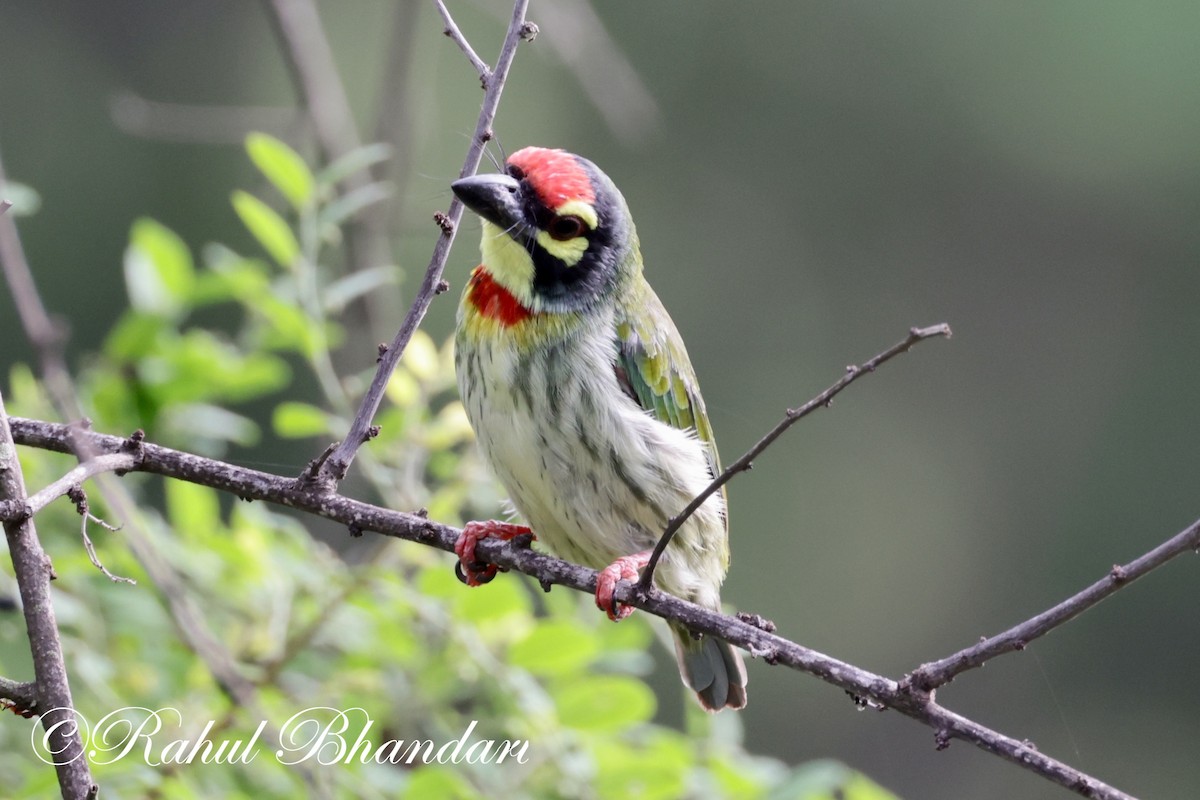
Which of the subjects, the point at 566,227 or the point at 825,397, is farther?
the point at 566,227

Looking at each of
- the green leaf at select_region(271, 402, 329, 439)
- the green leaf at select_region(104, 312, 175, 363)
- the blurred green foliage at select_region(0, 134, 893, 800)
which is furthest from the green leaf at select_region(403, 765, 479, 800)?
the green leaf at select_region(104, 312, 175, 363)

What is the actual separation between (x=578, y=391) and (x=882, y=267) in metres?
12.3

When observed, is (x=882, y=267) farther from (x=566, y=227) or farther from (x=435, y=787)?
(x=435, y=787)

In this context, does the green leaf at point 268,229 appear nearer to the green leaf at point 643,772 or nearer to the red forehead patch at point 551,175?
the red forehead patch at point 551,175

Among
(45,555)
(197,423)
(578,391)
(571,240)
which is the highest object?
(571,240)

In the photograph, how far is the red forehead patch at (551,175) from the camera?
3.18 meters

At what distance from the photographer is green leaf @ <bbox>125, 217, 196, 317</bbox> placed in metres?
3.44

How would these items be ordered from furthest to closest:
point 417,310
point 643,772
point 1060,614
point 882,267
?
point 882,267, point 643,772, point 417,310, point 1060,614

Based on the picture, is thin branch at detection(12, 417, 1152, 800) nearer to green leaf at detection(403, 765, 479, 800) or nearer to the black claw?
the black claw

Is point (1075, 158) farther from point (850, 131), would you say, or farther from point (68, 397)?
point (68, 397)

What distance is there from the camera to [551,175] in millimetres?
3193

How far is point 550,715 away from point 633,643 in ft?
1.40

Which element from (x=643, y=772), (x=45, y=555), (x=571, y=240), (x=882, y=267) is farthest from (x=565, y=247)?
(x=882, y=267)

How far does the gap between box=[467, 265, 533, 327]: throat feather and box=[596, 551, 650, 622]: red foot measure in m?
0.60
